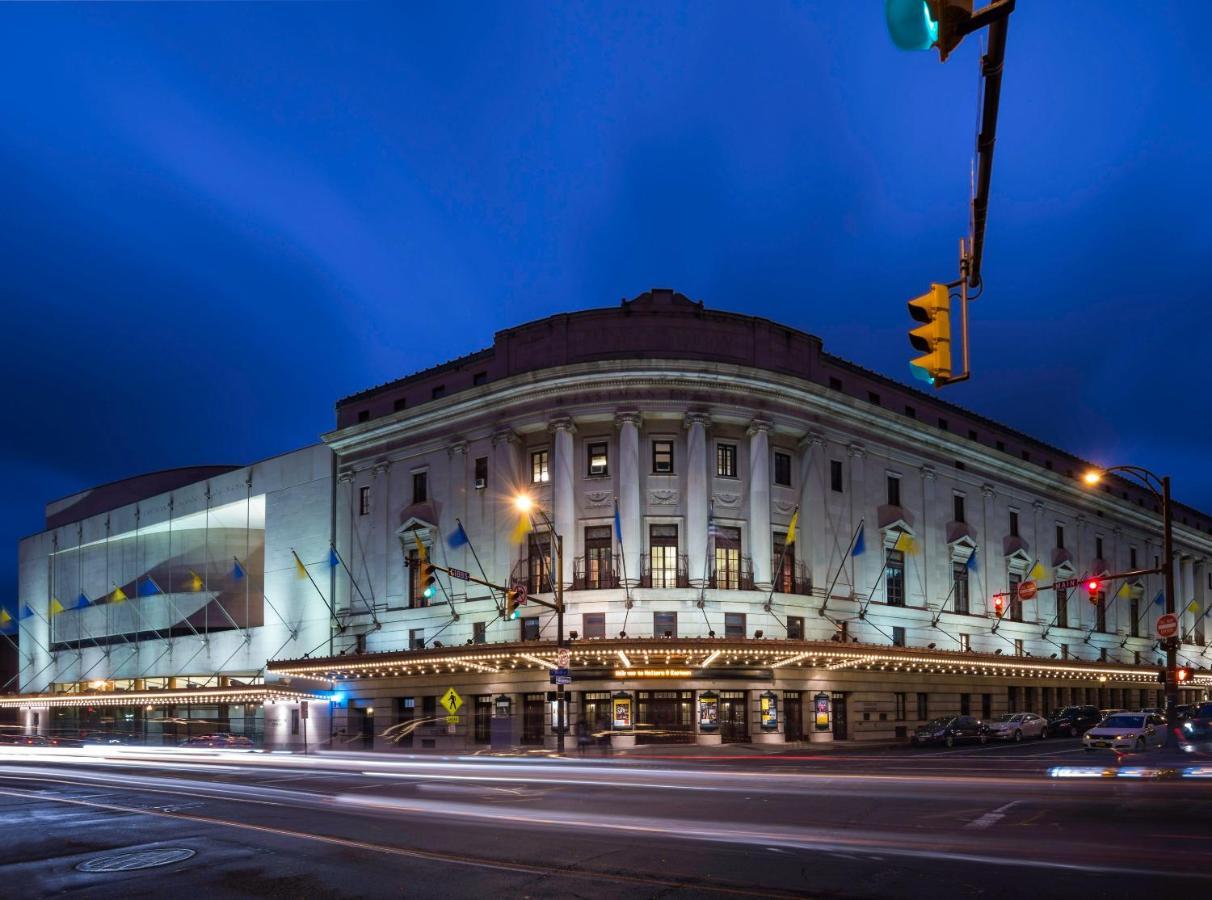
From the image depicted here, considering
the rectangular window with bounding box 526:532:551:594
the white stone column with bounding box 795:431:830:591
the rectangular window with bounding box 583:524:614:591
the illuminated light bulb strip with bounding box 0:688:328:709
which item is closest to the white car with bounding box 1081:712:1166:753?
the white stone column with bounding box 795:431:830:591

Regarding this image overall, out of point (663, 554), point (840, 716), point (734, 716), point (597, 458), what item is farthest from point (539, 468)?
point (840, 716)

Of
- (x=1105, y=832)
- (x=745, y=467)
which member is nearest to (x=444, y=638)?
(x=745, y=467)

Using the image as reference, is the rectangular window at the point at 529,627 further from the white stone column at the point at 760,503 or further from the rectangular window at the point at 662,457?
the white stone column at the point at 760,503

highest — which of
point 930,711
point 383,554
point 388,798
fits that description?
point 383,554

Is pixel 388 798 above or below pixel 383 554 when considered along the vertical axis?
below

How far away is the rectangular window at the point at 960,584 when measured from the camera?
59.9 meters

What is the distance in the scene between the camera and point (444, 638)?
52.1 meters

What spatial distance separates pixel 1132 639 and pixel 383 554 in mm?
53183

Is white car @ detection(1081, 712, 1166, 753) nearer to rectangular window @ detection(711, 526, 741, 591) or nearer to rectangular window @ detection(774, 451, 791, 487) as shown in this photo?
rectangular window @ detection(711, 526, 741, 591)

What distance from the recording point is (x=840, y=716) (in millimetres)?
51062

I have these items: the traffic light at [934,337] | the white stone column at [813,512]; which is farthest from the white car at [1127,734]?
the traffic light at [934,337]

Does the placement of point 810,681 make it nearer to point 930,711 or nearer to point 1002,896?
point 930,711

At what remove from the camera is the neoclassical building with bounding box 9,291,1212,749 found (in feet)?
155

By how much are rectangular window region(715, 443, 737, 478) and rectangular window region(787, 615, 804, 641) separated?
7.05 m
